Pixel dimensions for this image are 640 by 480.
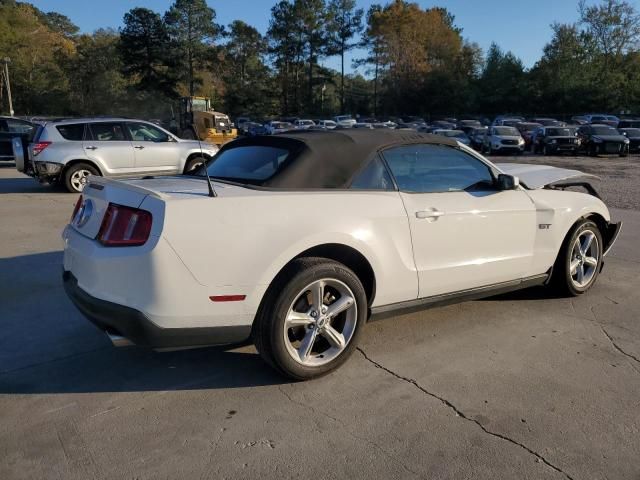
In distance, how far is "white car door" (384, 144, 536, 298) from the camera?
A: 3926 millimetres

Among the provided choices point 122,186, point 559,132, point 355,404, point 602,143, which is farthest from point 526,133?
point 122,186

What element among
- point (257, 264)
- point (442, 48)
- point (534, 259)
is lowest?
point (534, 259)

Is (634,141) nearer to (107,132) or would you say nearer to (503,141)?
(503,141)

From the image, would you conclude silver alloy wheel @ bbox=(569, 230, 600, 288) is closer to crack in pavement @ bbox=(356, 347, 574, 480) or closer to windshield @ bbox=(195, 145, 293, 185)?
crack in pavement @ bbox=(356, 347, 574, 480)

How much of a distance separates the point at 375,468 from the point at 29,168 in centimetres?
1194

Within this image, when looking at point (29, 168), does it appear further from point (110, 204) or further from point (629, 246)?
point (629, 246)

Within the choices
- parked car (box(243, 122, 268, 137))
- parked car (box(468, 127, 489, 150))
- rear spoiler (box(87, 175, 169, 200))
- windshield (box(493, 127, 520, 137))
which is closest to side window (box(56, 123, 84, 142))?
rear spoiler (box(87, 175, 169, 200))

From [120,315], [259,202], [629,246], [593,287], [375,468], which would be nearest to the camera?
[375,468]

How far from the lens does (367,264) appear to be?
3.66 m

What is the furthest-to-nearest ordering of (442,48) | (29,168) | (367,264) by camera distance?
(442,48) → (29,168) → (367,264)

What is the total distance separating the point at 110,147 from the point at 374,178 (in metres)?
9.93

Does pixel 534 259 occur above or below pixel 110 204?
below

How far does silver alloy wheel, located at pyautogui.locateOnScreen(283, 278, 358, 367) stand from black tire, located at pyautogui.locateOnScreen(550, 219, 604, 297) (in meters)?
2.40

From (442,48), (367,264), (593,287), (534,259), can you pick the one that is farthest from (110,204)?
(442,48)
